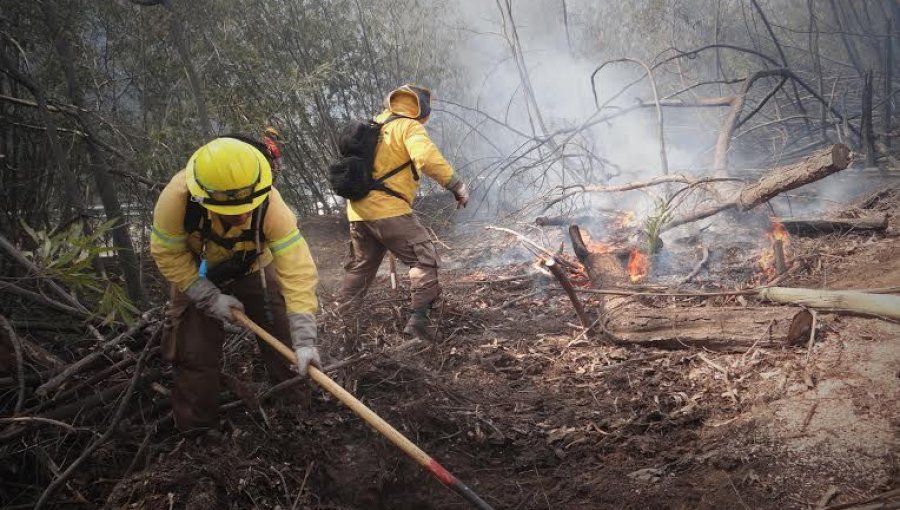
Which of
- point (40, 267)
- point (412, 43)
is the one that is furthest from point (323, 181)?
point (40, 267)

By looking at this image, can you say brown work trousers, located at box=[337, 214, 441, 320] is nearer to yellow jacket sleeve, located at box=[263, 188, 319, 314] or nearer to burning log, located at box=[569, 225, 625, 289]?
burning log, located at box=[569, 225, 625, 289]

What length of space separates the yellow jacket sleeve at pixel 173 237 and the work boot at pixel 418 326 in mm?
2055

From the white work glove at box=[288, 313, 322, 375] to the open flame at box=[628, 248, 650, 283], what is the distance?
356cm

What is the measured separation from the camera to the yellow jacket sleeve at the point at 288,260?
309cm

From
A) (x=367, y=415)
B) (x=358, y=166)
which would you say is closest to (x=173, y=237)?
(x=367, y=415)

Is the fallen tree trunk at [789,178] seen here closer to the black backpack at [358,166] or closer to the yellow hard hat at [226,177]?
the black backpack at [358,166]

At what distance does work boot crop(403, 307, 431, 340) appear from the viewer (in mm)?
4891

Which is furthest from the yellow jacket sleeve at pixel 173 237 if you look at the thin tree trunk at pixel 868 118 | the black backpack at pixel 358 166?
the thin tree trunk at pixel 868 118

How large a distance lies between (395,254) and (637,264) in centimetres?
242

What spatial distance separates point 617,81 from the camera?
47.2 ft

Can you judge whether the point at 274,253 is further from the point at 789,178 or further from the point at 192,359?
the point at 789,178

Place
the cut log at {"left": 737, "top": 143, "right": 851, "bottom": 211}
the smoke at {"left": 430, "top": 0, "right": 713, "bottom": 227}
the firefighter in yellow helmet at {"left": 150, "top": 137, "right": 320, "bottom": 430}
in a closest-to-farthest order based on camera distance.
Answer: the firefighter in yellow helmet at {"left": 150, "top": 137, "right": 320, "bottom": 430}
the cut log at {"left": 737, "top": 143, "right": 851, "bottom": 211}
the smoke at {"left": 430, "top": 0, "right": 713, "bottom": 227}

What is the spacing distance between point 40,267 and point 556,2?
14014 mm

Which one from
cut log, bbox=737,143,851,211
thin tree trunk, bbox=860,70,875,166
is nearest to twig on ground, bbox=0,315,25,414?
cut log, bbox=737,143,851,211
